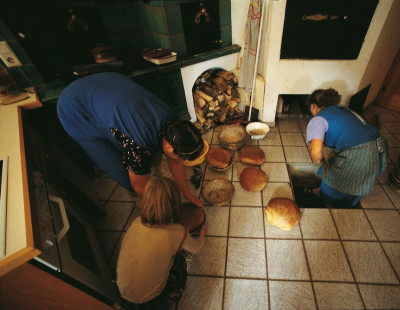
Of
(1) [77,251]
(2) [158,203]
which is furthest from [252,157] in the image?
(1) [77,251]

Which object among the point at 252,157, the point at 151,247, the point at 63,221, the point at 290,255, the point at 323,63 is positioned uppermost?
the point at 323,63

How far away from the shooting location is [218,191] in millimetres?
2232

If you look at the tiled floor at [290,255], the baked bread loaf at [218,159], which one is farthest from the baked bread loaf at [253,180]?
the baked bread loaf at [218,159]

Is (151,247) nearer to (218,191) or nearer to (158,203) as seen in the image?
(158,203)

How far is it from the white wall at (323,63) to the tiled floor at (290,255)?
4.63 feet

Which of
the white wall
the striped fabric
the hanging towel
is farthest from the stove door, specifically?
the white wall

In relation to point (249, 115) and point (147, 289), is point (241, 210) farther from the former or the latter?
point (249, 115)

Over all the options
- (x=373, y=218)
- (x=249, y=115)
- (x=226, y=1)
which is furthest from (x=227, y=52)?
(x=373, y=218)

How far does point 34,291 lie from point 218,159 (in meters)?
1.95

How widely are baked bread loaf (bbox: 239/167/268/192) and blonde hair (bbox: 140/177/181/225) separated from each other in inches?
50.0

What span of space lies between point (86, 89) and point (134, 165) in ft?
Answer: 2.37

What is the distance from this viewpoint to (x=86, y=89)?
4.83ft

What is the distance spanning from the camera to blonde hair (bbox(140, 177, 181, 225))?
110 cm

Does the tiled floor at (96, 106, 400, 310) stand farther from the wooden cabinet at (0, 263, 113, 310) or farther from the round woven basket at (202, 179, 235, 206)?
the wooden cabinet at (0, 263, 113, 310)
